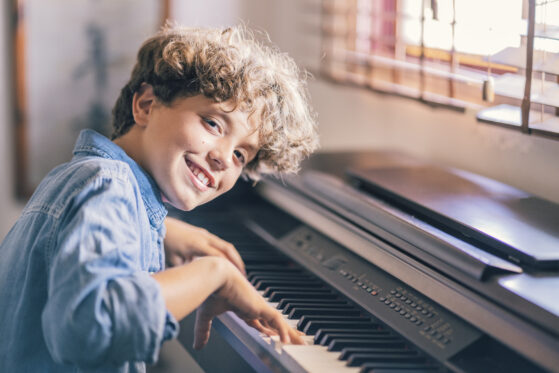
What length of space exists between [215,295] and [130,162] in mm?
257

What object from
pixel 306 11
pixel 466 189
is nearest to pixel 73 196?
pixel 466 189

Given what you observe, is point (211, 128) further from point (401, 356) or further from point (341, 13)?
point (341, 13)

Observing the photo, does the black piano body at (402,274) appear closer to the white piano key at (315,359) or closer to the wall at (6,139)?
the white piano key at (315,359)

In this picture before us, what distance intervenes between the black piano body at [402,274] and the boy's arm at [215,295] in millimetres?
35

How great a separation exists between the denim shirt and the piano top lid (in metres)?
0.50

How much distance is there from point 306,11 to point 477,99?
99 cm

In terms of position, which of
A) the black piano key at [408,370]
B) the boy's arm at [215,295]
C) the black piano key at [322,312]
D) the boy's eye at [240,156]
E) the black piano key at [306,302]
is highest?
the boy's eye at [240,156]

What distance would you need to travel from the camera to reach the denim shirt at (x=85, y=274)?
0.83m

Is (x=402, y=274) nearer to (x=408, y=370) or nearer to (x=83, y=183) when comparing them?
(x=408, y=370)

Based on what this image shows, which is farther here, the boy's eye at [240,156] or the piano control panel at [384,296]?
the boy's eye at [240,156]

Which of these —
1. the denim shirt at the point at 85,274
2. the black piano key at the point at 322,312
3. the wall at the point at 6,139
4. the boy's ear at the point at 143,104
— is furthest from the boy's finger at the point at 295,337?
the wall at the point at 6,139

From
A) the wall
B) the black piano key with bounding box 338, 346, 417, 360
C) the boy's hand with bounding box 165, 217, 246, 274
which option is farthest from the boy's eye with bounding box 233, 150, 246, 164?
the wall

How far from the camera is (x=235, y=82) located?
112cm

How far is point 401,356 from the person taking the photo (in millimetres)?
978
